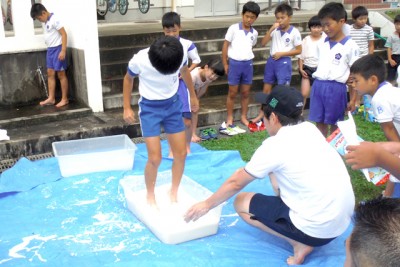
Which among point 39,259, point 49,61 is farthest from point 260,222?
point 49,61

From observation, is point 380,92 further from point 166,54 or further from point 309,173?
point 166,54

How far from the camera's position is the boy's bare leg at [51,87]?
6.08 metres

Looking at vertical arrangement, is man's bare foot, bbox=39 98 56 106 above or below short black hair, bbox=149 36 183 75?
below

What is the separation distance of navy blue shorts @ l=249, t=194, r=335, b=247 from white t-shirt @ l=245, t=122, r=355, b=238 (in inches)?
3.9

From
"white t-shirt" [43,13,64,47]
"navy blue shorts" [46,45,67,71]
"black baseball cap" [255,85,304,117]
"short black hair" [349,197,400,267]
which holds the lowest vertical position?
"navy blue shorts" [46,45,67,71]

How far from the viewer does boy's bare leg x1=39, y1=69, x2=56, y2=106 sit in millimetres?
6082

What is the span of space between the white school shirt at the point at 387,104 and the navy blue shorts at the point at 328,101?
113cm

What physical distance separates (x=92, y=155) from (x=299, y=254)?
2358mm

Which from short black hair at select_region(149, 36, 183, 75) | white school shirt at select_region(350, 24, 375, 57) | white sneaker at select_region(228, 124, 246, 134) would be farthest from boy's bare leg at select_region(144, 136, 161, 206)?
white school shirt at select_region(350, 24, 375, 57)

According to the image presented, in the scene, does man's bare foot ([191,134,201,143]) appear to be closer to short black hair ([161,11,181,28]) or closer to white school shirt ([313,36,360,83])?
short black hair ([161,11,181,28])

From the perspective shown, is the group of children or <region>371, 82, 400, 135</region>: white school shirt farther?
<region>371, 82, 400, 135</region>: white school shirt

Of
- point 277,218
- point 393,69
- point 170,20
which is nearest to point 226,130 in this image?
point 170,20

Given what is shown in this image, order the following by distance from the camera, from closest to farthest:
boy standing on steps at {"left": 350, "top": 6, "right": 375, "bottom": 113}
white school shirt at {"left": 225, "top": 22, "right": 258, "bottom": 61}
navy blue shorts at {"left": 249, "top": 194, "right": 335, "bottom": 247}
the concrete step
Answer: navy blue shorts at {"left": 249, "top": 194, "right": 335, "bottom": 247}
the concrete step
white school shirt at {"left": 225, "top": 22, "right": 258, "bottom": 61}
boy standing on steps at {"left": 350, "top": 6, "right": 375, "bottom": 113}

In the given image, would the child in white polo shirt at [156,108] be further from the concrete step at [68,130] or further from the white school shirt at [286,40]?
the white school shirt at [286,40]
